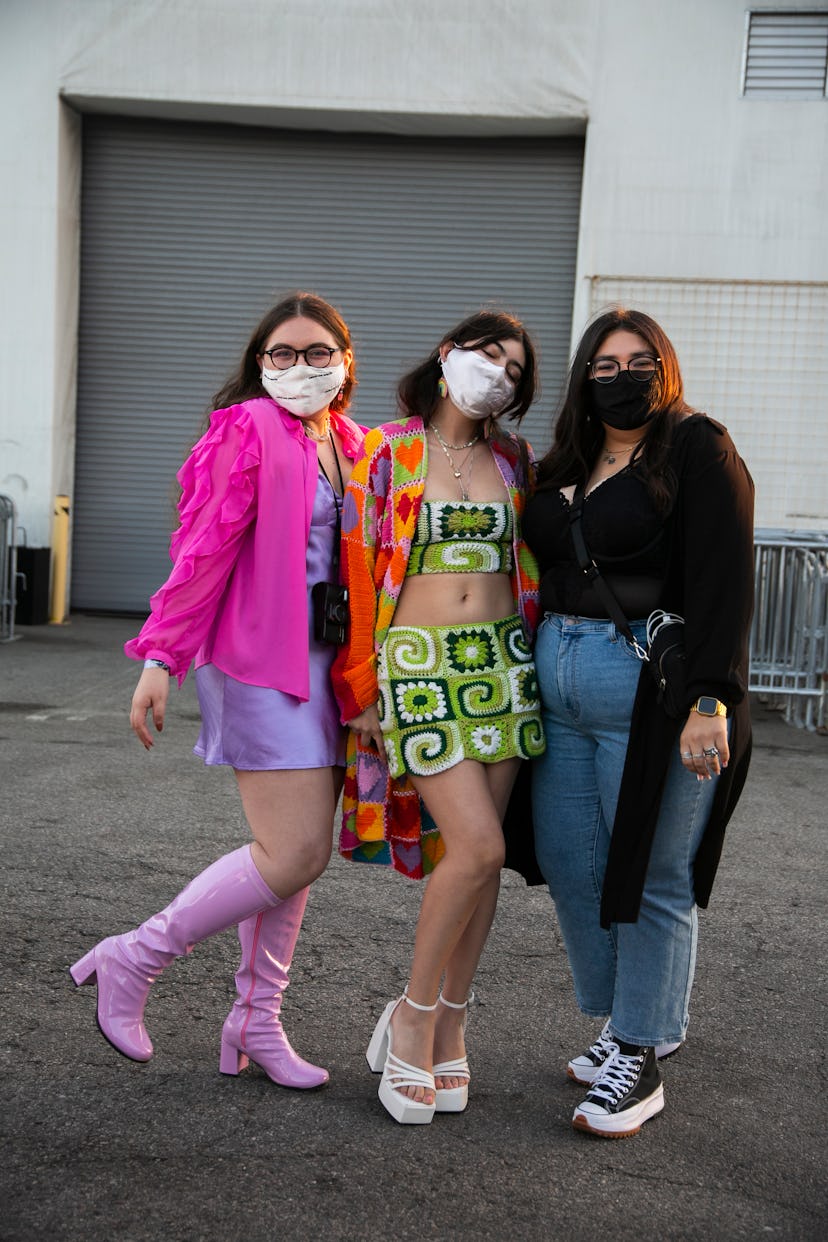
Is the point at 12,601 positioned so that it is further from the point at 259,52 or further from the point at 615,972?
the point at 615,972

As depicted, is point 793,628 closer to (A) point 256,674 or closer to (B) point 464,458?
(B) point 464,458

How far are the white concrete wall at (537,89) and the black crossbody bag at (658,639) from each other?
30.9 ft

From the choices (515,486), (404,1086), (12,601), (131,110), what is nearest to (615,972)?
(404,1086)

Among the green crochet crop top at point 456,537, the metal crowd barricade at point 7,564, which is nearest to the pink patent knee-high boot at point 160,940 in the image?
→ the green crochet crop top at point 456,537

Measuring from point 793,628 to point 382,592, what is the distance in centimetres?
651

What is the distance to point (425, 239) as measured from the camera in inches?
493

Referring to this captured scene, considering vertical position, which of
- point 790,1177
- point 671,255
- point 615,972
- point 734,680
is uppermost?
point 671,255

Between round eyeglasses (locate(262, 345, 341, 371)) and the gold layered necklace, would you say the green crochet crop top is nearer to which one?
the gold layered necklace

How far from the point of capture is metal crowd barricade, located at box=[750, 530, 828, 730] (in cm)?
890

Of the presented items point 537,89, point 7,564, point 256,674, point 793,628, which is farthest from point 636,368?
point 537,89

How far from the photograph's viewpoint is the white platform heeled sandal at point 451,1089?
124 inches

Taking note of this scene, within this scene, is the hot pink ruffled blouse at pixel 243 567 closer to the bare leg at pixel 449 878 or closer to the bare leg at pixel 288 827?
the bare leg at pixel 288 827

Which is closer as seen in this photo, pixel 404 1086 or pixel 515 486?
pixel 404 1086

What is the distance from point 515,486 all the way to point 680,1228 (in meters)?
1.71
